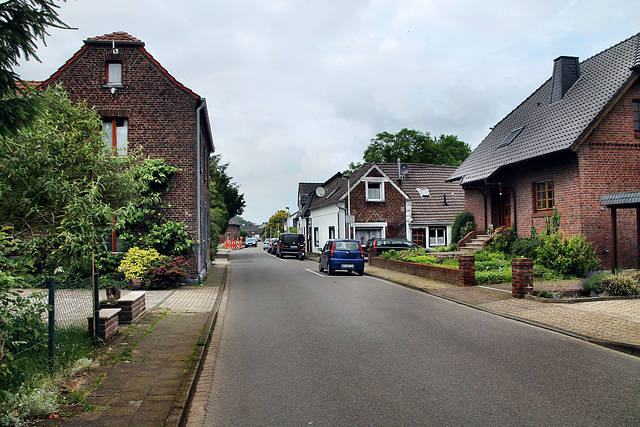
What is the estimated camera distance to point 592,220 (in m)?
17.3

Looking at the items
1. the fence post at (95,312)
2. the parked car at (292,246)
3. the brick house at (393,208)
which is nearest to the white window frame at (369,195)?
the brick house at (393,208)

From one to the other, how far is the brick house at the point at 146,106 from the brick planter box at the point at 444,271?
322 inches

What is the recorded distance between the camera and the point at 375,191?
118ft

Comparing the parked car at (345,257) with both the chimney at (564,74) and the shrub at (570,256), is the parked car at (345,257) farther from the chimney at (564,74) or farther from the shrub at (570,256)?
the chimney at (564,74)

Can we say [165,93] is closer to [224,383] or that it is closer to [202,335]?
[202,335]

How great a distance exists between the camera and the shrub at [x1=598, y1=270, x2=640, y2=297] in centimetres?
1141

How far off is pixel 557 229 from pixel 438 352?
13.6 m

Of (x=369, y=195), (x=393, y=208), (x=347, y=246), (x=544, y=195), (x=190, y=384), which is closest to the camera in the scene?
(x=190, y=384)

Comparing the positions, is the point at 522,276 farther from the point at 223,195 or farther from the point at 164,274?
the point at 223,195

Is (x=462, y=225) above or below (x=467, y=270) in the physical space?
above

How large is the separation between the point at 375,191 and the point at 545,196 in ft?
55.9

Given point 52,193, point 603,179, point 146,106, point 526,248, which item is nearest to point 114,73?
point 146,106

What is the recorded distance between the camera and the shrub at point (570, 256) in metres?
16.0

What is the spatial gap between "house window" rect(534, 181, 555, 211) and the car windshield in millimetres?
7768
